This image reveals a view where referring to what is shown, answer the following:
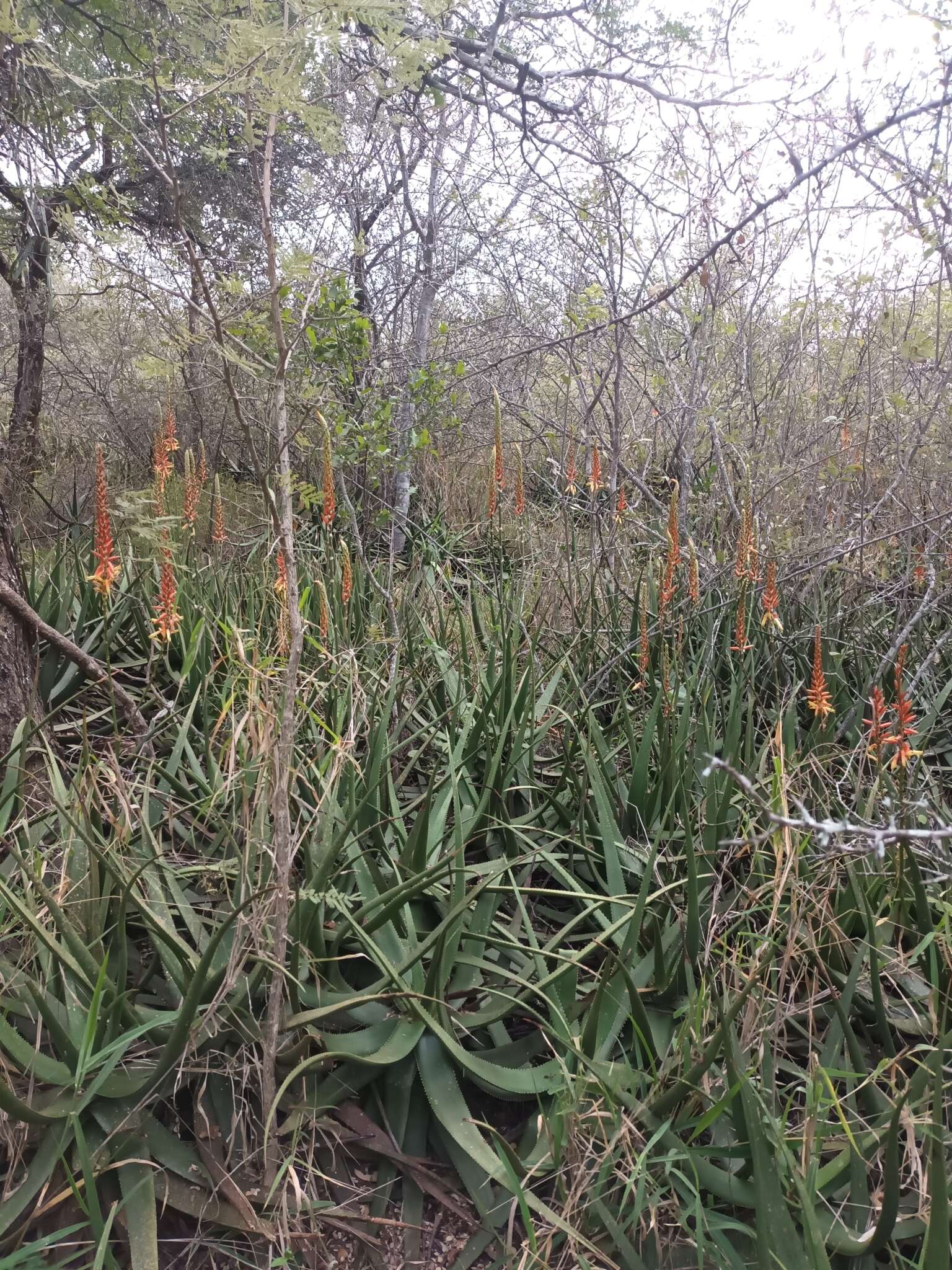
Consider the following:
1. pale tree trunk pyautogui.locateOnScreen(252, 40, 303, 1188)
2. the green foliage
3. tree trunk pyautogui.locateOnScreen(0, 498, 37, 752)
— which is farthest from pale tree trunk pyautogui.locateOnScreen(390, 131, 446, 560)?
pale tree trunk pyautogui.locateOnScreen(252, 40, 303, 1188)

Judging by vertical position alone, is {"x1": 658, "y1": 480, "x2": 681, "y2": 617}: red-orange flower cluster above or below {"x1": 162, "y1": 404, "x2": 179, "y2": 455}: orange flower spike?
below

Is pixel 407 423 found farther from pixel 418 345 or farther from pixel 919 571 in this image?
pixel 919 571

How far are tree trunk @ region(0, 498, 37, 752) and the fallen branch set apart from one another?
Result: 0.16 feet

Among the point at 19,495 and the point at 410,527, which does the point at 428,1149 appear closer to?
the point at 410,527

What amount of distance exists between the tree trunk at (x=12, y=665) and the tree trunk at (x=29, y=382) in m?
2.74

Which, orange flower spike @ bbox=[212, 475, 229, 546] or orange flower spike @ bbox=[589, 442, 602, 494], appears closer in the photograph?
orange flower spike @ bbox=[212, 475, 229, 546]

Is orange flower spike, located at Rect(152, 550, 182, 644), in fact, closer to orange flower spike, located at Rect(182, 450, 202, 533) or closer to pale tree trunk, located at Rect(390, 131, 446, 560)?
orange flower spike, located at Rect(182, 450, 202, 533)

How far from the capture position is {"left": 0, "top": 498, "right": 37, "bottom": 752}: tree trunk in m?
2.12

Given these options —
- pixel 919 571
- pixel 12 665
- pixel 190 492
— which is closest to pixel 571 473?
pixel 919 571

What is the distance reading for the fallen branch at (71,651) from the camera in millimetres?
2023

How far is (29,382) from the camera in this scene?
585 cm

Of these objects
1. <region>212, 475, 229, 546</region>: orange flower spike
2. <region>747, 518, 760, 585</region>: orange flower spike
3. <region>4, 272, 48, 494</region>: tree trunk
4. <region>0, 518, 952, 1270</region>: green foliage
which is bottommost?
<region>0, 518, 952, 1270</region>: green foliage

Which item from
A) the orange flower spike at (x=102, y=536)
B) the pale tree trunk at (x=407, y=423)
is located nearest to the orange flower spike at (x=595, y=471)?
the pale tree trunk at (x=407, y=423)

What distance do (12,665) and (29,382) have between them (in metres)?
4.67
